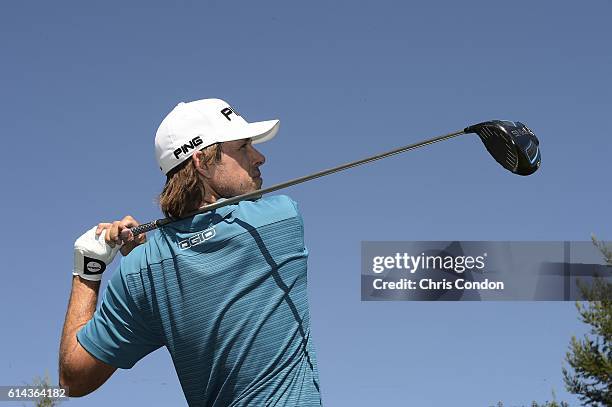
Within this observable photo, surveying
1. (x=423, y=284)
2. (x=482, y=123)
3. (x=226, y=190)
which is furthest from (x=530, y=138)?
(x=423, y=284)

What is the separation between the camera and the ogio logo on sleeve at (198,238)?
12.7 ft

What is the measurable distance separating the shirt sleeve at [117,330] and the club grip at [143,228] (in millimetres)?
221

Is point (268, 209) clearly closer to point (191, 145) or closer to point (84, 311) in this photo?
point (191, 145)

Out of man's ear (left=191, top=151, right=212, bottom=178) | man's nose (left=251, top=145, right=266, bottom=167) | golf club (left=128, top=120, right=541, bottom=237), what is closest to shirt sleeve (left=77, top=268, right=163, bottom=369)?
golf club (left=128, top=120, right=541, bottom=237)

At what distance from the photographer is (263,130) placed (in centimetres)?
410

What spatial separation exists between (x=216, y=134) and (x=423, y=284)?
32708 millimetres

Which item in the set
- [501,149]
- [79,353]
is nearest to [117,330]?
[79,353]

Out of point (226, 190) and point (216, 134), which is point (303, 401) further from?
point (216, 134)

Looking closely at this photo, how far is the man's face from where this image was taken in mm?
3971

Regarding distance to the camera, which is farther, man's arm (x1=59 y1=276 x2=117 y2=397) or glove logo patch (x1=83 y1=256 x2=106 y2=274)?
glove logo patch (x1=83 y1=256 x2=106 y2=274)

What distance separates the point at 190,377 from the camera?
395cm

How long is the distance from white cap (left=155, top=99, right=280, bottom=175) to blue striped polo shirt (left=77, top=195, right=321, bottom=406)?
0.96 ft

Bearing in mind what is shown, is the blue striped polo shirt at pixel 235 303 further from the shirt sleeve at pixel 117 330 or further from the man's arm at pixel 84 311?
the man's arm at pixel 84 311

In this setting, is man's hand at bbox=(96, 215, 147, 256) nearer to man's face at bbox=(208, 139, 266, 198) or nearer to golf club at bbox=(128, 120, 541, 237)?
golf club at bbox=(128, 120, 541, 237)
